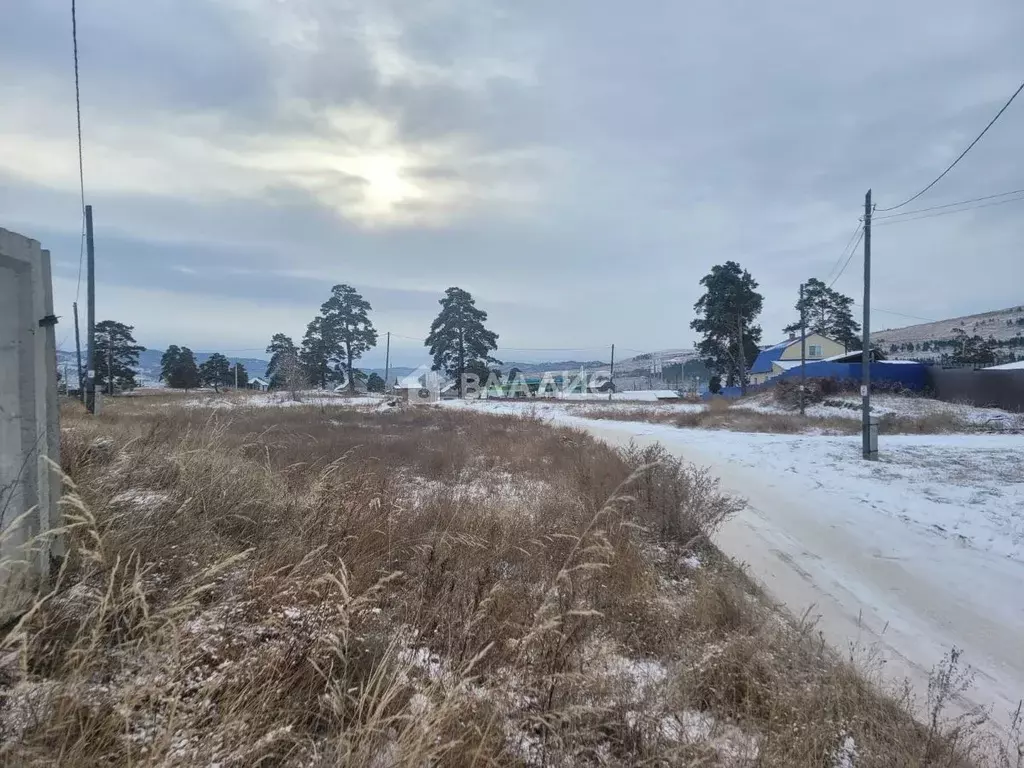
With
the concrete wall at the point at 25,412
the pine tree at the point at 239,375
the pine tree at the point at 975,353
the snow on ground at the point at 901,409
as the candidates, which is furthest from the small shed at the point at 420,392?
the pine tree at the point at 975,353

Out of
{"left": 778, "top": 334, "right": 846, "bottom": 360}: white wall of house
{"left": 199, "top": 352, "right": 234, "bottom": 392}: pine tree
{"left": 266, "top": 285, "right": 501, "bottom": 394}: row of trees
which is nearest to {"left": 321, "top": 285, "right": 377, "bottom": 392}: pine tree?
{"left": 266, "top": 285, "right": 501, "bottom": 394}: row of trees

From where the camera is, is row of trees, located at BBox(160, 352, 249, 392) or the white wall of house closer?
the white wall of house

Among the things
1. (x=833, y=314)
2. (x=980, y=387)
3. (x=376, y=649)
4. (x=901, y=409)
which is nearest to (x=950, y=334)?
(x=833, y=314)

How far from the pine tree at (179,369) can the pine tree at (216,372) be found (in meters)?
2.23

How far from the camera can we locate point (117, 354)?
50.2m

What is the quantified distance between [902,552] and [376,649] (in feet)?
20.5

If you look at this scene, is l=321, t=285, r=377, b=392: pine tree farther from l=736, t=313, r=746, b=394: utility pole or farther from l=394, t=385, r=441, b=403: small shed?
l=736, t=313, r=746, b=394: utility pole

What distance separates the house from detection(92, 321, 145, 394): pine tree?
6215 cm

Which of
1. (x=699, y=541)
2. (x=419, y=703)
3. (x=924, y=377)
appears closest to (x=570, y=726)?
(x=419, y=703)

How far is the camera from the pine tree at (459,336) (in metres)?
48.8

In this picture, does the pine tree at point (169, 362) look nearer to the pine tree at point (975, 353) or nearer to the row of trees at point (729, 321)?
the row of trees at point (729, 321)

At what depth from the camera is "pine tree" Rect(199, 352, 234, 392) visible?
210ft

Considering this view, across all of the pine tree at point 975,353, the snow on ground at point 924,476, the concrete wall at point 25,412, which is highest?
the pine tree at point 975,353

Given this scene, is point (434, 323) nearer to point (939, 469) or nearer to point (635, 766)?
point (939, 469)
